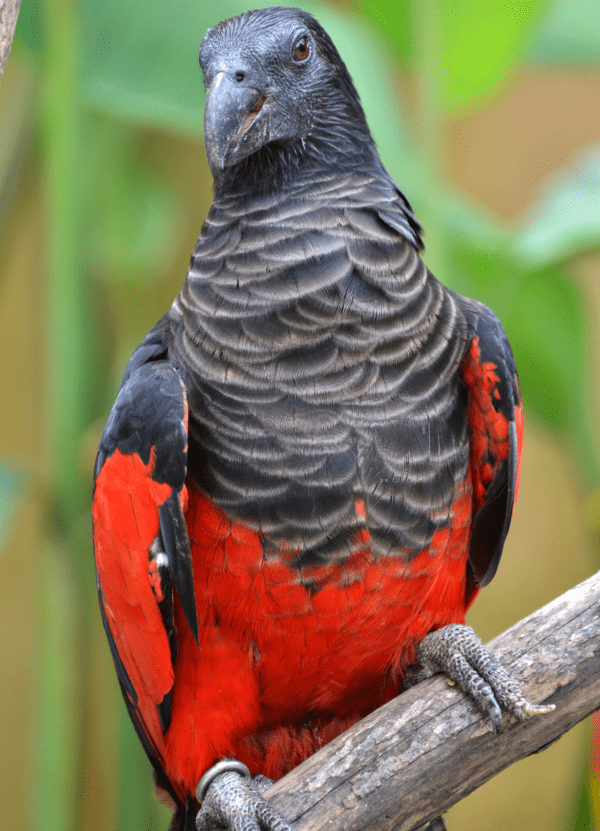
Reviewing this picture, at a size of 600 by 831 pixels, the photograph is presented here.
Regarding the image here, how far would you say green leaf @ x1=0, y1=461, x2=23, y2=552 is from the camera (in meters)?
1.37

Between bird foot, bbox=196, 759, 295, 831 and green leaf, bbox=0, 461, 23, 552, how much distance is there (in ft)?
1.97

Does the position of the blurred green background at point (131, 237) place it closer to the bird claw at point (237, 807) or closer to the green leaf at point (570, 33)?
the green leaf at point (570, 33)

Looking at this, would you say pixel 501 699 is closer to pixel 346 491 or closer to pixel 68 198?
pixel 346 491

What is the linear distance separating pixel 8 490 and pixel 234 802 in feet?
2.31

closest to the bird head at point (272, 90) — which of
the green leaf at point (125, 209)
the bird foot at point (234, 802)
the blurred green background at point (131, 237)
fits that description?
the blurred green background at point (131, 237)

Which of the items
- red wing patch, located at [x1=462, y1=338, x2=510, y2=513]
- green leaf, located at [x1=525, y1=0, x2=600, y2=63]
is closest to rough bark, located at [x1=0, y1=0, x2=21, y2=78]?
red wing patch, located at [x1=462, y1=338, x2=510, y2=513]

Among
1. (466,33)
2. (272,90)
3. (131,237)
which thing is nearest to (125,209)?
(131,237)

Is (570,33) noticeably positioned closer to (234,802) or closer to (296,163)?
(296,163)

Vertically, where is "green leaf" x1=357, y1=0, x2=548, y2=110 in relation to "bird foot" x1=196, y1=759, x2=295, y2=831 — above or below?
above

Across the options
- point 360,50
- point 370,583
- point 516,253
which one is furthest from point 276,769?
point 360,50

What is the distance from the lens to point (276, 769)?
1.16 meters

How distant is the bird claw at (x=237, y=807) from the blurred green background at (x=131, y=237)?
621 millimetres

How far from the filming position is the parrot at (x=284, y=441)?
973 millimetres

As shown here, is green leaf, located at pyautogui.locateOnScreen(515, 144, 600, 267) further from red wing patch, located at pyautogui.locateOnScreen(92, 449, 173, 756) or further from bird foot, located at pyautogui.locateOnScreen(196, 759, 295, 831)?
bird foot, located at pyautogui.locateOnScreen(196, 759, 295, 831)
